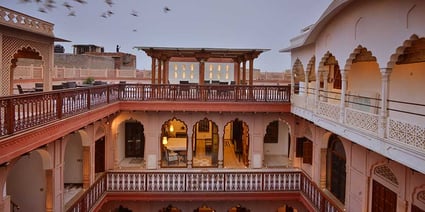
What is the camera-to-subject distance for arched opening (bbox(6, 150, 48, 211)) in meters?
9.60

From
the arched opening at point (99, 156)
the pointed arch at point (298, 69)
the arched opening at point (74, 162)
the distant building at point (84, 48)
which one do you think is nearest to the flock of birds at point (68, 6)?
the arched opening at point (74, 162)

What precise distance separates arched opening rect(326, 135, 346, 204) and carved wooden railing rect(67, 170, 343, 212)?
890mm

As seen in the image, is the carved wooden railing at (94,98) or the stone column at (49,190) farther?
the stone column at (49,190)

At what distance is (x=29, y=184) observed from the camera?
379 inches

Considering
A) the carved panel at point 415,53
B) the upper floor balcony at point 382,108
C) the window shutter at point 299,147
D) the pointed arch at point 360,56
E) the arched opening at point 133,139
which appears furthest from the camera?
the arched opening at point 133,139

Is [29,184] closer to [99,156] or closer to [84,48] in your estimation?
[99,156]

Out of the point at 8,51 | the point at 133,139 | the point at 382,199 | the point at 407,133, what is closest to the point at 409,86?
the point at 382,199

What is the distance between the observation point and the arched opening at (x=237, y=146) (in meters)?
16.6

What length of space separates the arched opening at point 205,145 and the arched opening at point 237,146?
633 mm

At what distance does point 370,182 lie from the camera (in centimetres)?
1074

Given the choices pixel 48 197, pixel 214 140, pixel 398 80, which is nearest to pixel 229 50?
pixel 214 140

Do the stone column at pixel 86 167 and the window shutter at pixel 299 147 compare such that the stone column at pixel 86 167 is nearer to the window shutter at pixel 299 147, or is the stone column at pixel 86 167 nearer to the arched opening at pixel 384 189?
the window shutter at pixel 299 147

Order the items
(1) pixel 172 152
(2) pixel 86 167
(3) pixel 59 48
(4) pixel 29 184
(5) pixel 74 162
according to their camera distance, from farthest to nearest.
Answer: (3) pixel 59 48
(1) pixel 172 152
(5) pixel 74 162
(2) pixel 86 167
(4) pixel 29 184

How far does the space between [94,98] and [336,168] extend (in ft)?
28.7
